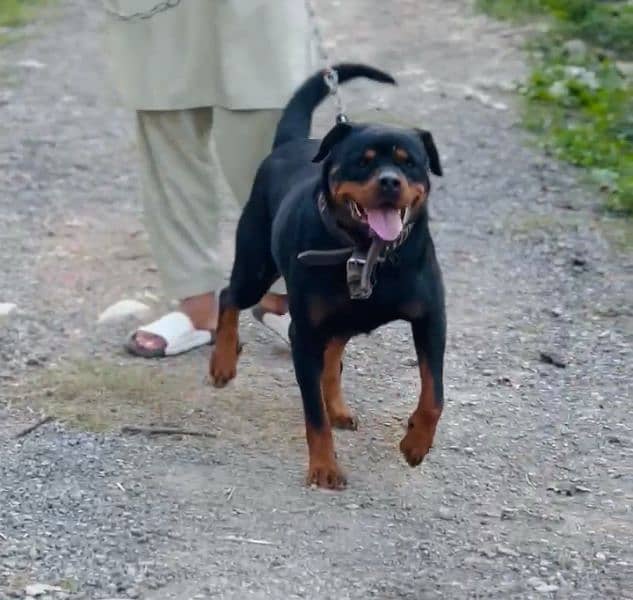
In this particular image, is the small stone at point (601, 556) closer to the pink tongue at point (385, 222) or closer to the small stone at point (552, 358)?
the pink tongue at point (385, 222)

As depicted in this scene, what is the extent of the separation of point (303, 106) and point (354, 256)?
855mm

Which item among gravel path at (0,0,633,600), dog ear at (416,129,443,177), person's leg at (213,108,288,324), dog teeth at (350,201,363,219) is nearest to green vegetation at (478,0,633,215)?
gravel path at (0,0,633,600)

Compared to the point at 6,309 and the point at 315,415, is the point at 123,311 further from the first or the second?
the point at 315,415

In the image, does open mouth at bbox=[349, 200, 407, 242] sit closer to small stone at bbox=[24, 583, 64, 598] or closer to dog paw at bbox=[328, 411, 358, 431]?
dog paw at bbox=[328, 411, 358, 431]

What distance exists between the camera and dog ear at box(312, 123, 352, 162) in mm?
3814

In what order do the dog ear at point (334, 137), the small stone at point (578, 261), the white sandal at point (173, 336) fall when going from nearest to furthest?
the dog ear at point (334, 137)
the white sandal at point (173, 336)
the small stone at point (578, 261)

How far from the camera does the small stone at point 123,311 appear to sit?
5.41 m

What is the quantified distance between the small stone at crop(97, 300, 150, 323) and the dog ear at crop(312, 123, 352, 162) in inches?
67.4

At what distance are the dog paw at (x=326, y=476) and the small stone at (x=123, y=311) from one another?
5.25 ft

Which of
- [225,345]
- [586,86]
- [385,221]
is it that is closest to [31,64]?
[586,86]

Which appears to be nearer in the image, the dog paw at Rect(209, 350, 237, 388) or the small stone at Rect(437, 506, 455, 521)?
the small stone at Rect(437, 506, 455, 521)

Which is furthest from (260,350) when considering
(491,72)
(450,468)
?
(491,72)

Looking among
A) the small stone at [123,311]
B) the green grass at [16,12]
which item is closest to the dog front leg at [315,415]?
the small stone at [123,311]

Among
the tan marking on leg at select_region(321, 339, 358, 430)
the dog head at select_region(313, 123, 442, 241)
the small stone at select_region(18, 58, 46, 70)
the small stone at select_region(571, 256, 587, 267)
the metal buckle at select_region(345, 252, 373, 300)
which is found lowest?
the small stone at select_region(18, 58, 46, 70)
